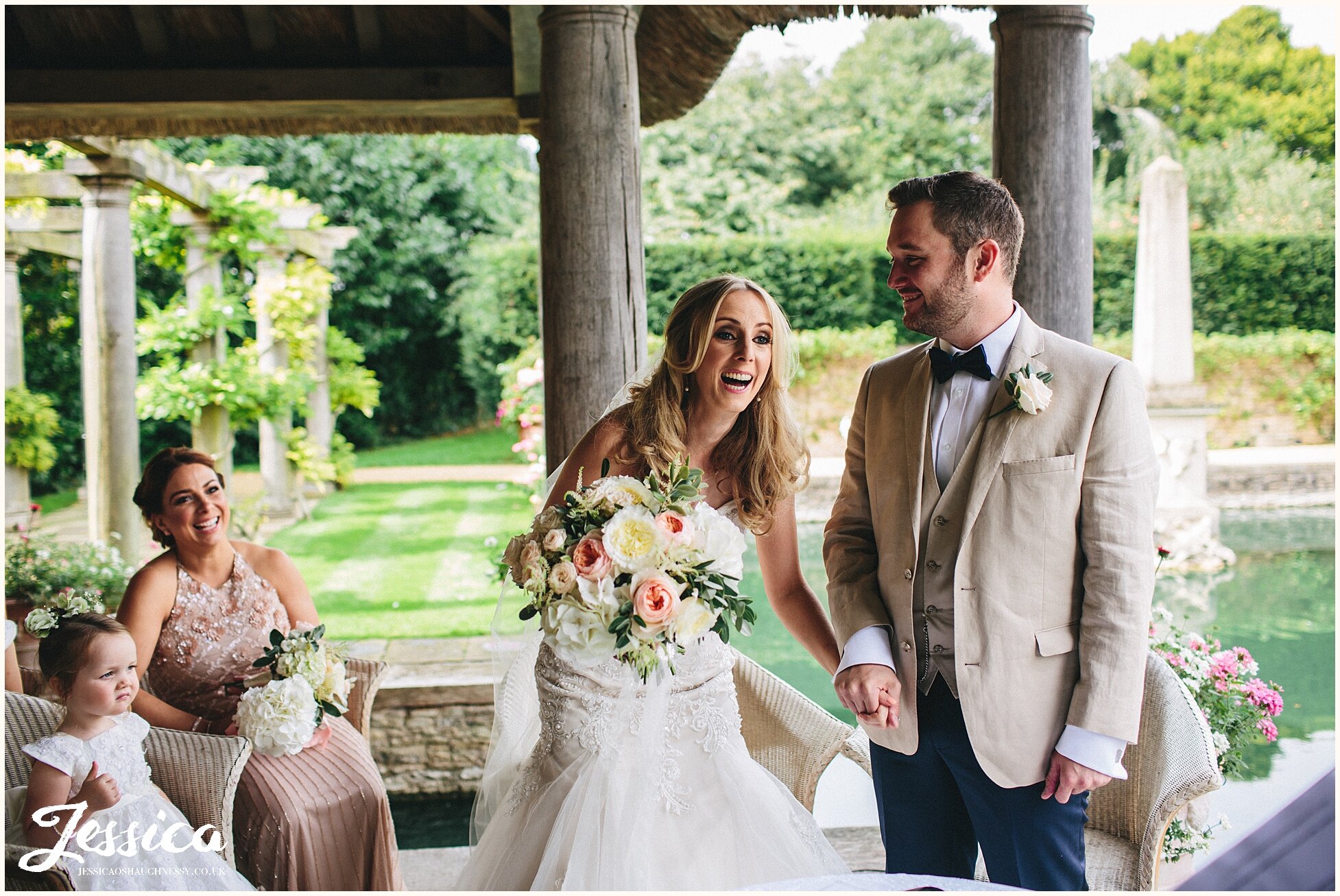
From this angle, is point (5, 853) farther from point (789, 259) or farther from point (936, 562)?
point (789, 259)

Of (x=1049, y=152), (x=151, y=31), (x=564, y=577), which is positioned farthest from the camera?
(x=151, y=31)

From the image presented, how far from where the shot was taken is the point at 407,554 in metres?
9.56

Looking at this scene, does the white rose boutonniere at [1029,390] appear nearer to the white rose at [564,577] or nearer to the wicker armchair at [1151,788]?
the wicker armchair at [1151,788]

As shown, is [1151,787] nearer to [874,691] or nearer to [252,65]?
[874,691]

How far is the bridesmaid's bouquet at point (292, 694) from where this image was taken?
2760mm

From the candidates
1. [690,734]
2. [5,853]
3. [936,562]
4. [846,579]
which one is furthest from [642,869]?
[5,853]

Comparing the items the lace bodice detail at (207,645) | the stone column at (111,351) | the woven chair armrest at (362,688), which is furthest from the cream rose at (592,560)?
the stone column at (111,351)

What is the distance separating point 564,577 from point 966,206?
1019mm

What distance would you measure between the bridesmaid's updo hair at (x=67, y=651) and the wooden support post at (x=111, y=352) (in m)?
4.24

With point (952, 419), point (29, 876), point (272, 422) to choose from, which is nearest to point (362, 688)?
point (29, 876)

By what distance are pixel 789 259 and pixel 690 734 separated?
514 inches

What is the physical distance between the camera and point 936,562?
1.99 metres

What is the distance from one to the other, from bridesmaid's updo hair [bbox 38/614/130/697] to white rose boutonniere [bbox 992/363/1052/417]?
2.04 meters

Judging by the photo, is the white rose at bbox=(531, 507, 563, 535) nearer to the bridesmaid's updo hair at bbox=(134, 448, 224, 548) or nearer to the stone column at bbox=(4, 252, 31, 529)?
the bridesmaid's updo hair at bbox=(134, 448, 224, 548)
